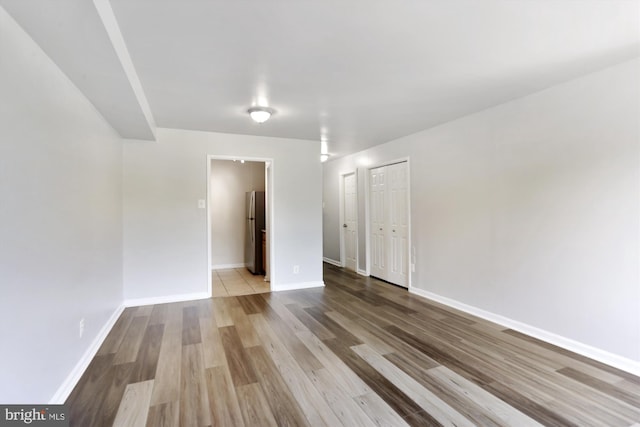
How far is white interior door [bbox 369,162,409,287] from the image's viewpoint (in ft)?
16.6

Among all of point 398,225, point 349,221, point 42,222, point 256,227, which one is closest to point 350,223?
point 349,221

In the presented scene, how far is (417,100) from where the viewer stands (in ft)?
11.0

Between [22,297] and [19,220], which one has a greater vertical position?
[19,220]

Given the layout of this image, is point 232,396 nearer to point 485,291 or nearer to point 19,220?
point 19,220

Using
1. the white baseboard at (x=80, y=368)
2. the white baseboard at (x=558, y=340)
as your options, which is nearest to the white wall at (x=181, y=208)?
the white baseboard at (x=80, y=368)

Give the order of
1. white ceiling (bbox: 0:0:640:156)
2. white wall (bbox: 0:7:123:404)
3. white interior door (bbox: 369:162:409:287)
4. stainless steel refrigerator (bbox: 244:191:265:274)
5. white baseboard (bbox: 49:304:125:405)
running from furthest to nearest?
1. stainless steel refrigerator (bbox: 244:191:265:274)
2. white interior door (bbox: 369:162:409:287)
3. white baseboard (bbox: 49:304:125:405)
4. white ceiling (bbox: 0:0:640:156)
5. white wall (bbox: 0:7:123:404)

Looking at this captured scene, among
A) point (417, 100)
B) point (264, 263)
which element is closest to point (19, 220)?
point (417, 100)

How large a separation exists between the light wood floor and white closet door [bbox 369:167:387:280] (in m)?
1.93

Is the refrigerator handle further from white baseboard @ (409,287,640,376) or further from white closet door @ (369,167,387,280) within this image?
white baseboard @ (409,287,640,376)

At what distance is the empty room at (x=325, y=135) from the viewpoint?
6.08 ft

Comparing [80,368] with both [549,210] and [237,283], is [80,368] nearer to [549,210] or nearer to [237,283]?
[237,283]

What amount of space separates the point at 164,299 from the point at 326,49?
3.79 metres

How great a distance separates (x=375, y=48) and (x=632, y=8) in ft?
4.91

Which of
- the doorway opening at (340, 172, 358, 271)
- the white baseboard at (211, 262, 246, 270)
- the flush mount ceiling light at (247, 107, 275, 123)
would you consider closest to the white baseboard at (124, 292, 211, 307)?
the white baseboard at (211, 262, 246, 270)
